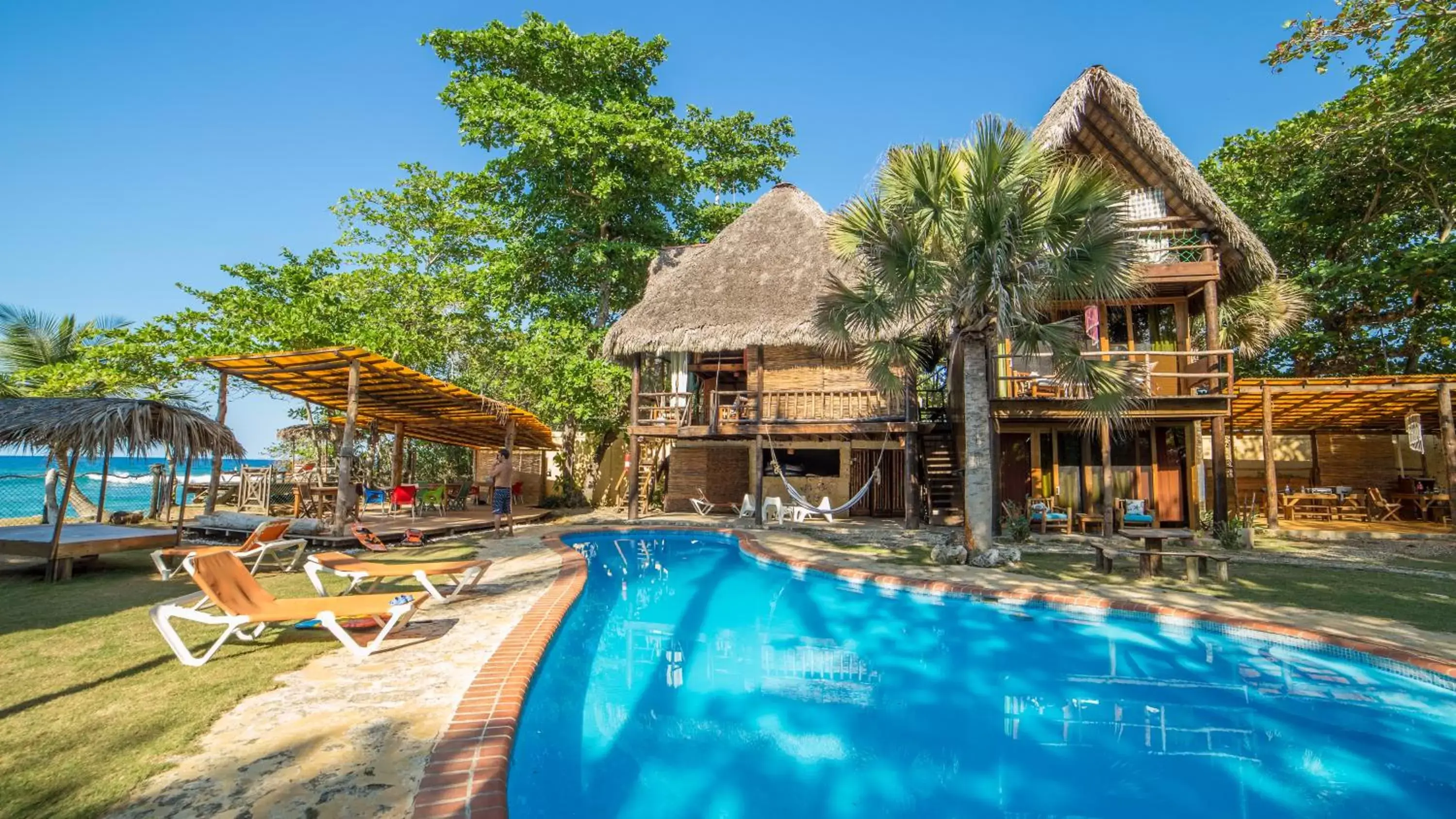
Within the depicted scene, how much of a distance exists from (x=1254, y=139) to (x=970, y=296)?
15424 millimetres

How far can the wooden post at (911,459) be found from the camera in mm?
12906

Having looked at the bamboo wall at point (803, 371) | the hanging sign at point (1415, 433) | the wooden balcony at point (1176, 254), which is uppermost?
the wooden balcony at point (1176, 254)

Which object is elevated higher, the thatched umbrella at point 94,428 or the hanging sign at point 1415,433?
the hanging sign at point 1415,433

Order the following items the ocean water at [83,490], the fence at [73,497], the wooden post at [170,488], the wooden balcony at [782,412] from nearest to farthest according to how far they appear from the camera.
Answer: the wooden post at [170,488] → the fence at [73,497] → the wooden balcony at [782,412] → the ocean water at [83,490]

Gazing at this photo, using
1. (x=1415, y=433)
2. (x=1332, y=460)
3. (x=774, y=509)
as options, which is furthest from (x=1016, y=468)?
(x=1332, y=460)

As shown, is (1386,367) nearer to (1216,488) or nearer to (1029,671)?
(1216,488)

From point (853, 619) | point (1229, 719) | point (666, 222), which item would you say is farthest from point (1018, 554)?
point (666, 222)

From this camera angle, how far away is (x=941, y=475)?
15.1 m

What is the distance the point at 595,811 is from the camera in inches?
122

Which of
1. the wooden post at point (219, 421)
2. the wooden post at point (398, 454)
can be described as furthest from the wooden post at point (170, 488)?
the wooden post at point (398, 454)

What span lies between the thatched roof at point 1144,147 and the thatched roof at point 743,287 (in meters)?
5.24

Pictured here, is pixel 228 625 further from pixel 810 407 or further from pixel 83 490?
pixel 83 490

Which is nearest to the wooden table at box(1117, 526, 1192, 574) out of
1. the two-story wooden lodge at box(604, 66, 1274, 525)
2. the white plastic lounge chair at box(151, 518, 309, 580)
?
the two-story wooden lodge at box(604, 66, 1274, 525)

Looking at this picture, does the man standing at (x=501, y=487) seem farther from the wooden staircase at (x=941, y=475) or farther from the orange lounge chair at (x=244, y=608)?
the wooden staircase at (x=941, y=475)
